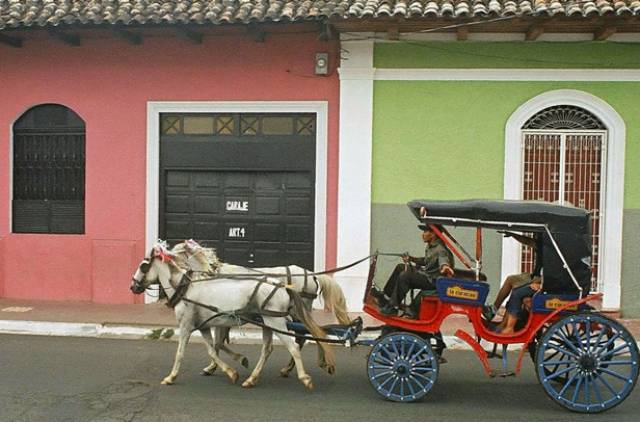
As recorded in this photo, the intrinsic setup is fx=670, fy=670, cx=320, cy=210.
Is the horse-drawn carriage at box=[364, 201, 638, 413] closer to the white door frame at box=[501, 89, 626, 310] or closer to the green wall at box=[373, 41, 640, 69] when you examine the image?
the white door frame at box=[501, 89, 626, 310]

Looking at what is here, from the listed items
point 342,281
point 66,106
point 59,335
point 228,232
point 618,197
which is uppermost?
point 66,106

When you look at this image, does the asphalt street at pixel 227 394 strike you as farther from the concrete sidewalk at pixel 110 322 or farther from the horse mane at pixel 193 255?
the horse mane at pixel 193 255

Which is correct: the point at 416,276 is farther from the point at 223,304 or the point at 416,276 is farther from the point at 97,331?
the point at 97,331

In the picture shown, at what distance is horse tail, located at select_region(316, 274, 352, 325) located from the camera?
6586 millimetres

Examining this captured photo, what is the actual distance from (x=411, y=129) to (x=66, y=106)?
5.60 metres

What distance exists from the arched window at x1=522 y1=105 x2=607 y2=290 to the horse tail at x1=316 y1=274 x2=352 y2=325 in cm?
457

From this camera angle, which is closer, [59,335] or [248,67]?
[59,335]

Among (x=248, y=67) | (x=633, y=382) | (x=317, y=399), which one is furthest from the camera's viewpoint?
(x=248, y=67)

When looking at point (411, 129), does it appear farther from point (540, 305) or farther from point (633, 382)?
point (633, 382)

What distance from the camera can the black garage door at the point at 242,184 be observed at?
1055cm

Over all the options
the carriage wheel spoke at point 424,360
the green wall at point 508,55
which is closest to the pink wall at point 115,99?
the green wall at point 508,55

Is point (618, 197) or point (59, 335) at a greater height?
point (618, 197)

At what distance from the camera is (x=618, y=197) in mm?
9805

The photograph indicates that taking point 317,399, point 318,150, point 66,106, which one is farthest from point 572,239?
point 66,106
